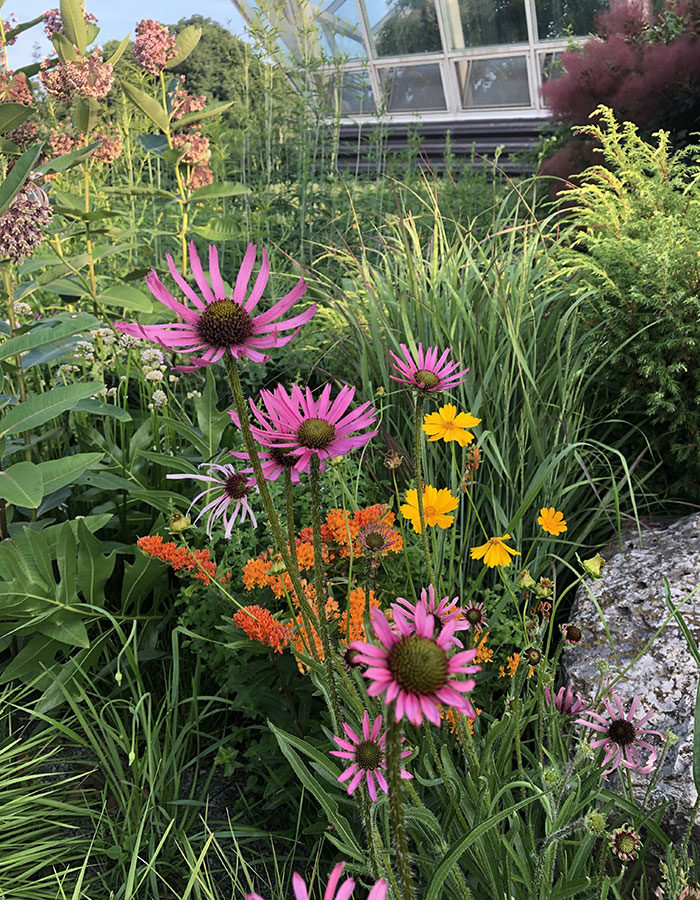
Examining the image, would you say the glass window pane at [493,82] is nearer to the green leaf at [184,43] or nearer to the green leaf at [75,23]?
the green leaf at [184,43]

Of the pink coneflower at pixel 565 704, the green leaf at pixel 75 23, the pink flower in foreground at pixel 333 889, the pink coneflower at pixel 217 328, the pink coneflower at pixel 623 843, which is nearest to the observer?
the pink flower in foreground at pixel 333 889

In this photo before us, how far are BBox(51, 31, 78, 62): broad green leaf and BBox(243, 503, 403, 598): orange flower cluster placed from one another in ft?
5.18

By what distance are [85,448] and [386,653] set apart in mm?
1738

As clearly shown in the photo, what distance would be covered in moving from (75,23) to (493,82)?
8757mm

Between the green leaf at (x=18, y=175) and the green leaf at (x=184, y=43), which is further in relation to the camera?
the green leaf at (x=184, y=43)

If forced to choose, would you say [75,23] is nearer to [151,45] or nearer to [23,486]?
[151,45]

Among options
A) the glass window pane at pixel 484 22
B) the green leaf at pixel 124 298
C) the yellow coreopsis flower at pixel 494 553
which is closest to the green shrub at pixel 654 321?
the yellow coreopsis flower at pixel 494 553

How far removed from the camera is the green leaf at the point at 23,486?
1.26 meters

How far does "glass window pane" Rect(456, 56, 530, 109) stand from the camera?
9.22 metres

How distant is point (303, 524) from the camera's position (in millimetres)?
1828

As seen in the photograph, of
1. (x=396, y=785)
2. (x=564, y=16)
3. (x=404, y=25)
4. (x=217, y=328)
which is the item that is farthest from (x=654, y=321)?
(x=404, y=25)

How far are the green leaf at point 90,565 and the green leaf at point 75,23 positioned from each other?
143 centimetres

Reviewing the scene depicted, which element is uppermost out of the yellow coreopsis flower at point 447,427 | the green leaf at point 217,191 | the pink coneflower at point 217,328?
the green leaf at point 217,191

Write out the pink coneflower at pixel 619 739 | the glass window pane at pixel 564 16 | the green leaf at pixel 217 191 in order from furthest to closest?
the glass window pane at pixel 564 16 < the green leaf at pixel 217 191 < the pink coneflower at pixel 619 739
